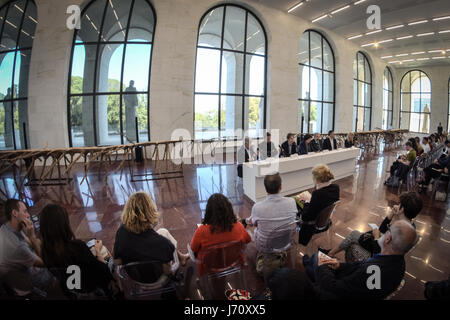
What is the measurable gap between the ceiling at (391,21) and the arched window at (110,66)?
212 inches

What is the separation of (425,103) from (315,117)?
14.9 metres

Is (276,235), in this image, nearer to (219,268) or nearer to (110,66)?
(219,268)

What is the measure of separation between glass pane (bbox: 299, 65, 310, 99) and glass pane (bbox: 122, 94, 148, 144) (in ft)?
28.1

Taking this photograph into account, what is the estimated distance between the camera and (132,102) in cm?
869

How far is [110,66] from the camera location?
862 centimetres

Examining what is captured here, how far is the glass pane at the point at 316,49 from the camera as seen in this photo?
488 inches

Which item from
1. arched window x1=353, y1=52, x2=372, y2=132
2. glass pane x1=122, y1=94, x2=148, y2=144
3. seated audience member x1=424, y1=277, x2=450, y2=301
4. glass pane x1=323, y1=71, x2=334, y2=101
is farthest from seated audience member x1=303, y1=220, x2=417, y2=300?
arched window x1=353, y1=52, x2=372, y2=132

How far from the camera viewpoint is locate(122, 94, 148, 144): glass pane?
8.66 metres

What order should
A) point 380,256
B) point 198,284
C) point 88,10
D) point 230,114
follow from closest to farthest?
point 380,256, point 198,284, point 88,10, point 230,114

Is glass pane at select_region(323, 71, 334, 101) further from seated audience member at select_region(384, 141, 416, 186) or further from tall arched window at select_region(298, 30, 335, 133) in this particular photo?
seated audience member at select_region(384, 141, 416, 186)

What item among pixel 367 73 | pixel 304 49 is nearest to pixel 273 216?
pixel 304 49
